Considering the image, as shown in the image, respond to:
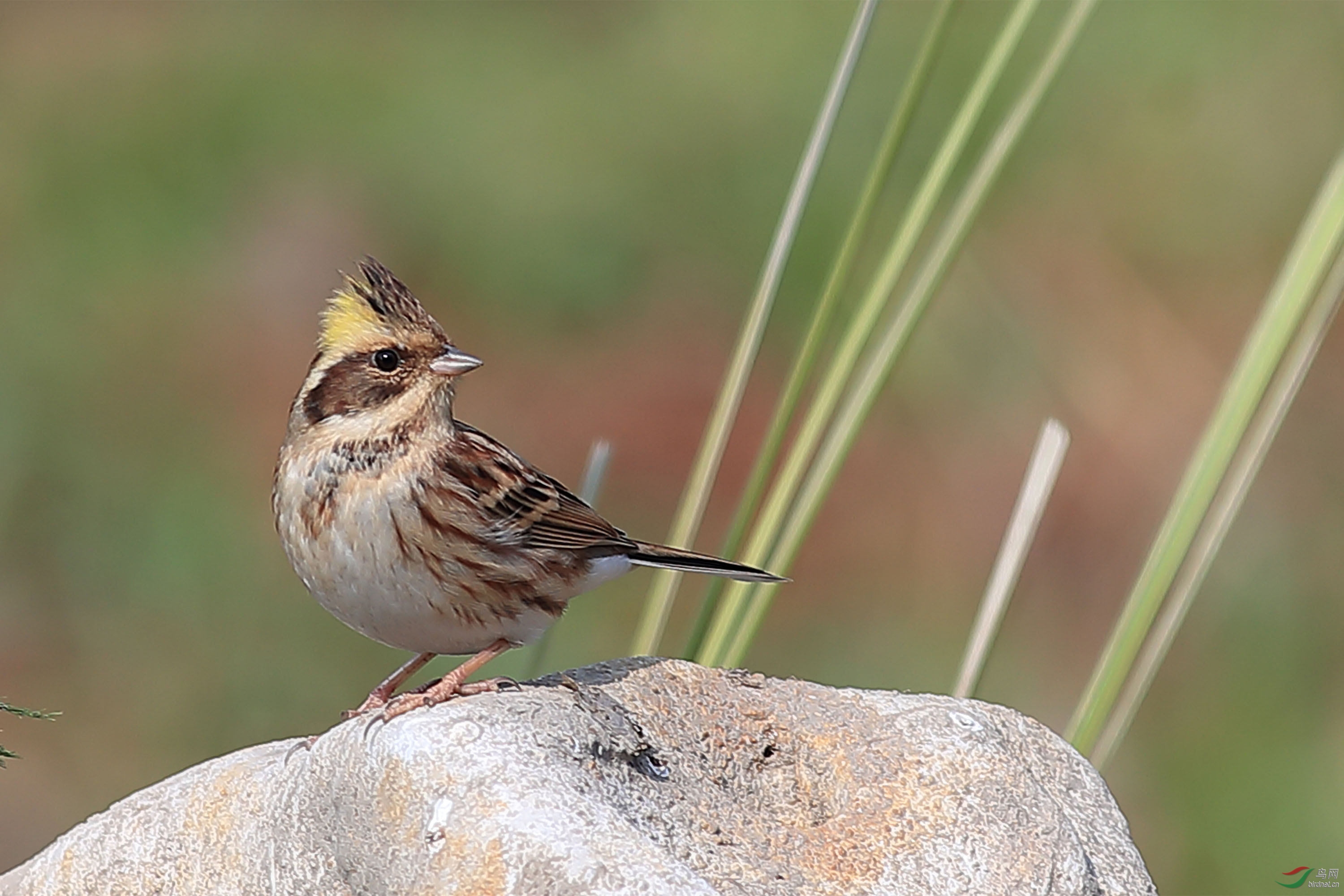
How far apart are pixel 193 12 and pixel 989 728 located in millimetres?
10540

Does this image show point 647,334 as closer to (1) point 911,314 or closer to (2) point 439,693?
(1) point 911,314

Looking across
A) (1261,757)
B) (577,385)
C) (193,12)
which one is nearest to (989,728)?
(1261,757)

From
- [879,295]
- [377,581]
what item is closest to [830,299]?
[879,295]

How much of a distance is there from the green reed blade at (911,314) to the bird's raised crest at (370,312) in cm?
90

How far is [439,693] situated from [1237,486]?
1.66 metres

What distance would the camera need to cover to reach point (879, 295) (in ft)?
12.3

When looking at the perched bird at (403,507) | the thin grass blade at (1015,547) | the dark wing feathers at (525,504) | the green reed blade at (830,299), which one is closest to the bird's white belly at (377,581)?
the perched bird at (403,507)

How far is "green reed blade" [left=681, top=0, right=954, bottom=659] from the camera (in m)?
3.70

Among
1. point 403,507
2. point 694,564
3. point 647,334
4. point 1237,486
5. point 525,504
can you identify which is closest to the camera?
point 1237,486

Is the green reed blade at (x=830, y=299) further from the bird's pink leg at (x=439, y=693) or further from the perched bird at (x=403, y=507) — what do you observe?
the bird's pink leg at (x=439, y=693)

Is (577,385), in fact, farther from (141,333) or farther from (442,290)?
(141,333)

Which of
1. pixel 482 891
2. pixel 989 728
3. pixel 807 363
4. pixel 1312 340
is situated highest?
pixel 1312 340

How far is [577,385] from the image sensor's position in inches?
366

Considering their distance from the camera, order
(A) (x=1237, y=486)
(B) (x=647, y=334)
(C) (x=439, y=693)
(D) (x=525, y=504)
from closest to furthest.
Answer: (C) (x=439, y=693) → (A) (x=1237, y=486) → (D) (x=525, y=504) → (B) (x=647, y=334)
